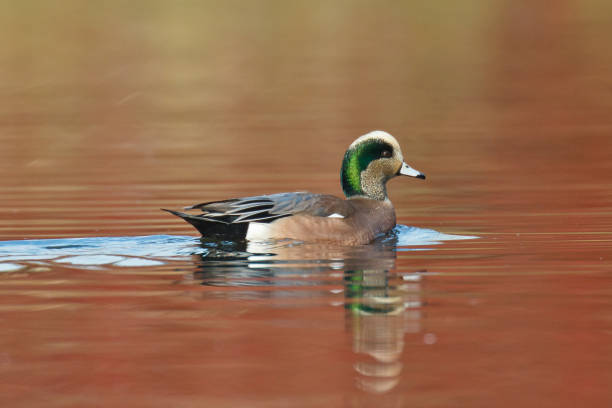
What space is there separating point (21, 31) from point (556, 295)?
33.1 m

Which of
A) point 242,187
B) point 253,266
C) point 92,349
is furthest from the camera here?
point 242,187

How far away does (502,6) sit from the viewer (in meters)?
43.7

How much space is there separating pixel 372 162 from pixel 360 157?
0.12m

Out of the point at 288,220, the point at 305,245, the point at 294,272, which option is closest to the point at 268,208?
the point at 288,220

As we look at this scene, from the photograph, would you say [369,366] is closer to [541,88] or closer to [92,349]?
[92,349]

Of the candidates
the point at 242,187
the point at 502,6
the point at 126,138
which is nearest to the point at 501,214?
the point at 242,187

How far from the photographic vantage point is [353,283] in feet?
26.1

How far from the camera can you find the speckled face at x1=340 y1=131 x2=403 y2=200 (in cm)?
1082

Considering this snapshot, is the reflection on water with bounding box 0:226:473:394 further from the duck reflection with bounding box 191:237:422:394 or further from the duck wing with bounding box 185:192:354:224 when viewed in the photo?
the duck wing with bounding box 185:192:354:224

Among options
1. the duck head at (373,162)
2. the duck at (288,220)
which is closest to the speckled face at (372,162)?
the duck head at (373,162)

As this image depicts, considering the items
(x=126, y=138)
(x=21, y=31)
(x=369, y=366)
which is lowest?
(x=369, y=366)

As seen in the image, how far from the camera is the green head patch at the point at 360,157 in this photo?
10.8 m

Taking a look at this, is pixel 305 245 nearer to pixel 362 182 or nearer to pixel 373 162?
pixel 362 182

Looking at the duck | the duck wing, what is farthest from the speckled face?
the duck wing
